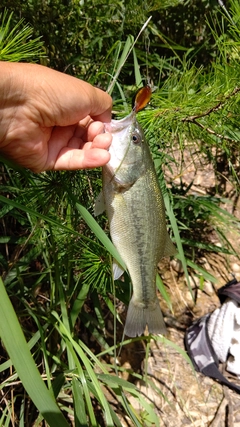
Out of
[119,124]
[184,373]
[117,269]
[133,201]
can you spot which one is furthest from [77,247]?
[184,373]

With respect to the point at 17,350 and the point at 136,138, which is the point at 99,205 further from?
the point at 17,350

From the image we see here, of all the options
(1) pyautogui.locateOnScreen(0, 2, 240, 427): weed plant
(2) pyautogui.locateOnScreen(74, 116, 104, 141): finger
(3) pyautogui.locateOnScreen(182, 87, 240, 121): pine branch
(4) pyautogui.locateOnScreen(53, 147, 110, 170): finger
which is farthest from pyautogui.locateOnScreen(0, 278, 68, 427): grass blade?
(3) pyautogui.locateOnScreen(182, 87, 240, 121): pine branch

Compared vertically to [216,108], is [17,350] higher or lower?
lower

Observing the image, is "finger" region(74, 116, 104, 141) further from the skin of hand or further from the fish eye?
the fish eye

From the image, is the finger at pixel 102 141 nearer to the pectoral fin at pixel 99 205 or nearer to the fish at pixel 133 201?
the fish at pixel 133 201

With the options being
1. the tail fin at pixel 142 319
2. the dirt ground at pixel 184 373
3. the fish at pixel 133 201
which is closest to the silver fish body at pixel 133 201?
the fish at pixel 133 201

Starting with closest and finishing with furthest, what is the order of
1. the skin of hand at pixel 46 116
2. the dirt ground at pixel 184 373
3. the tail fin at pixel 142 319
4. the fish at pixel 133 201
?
the skin of hand at pixel 46 116 → the fish at pixel 133 201 → the tail fin at pixel 142 319 → the dirt ground at pixel 184 373
